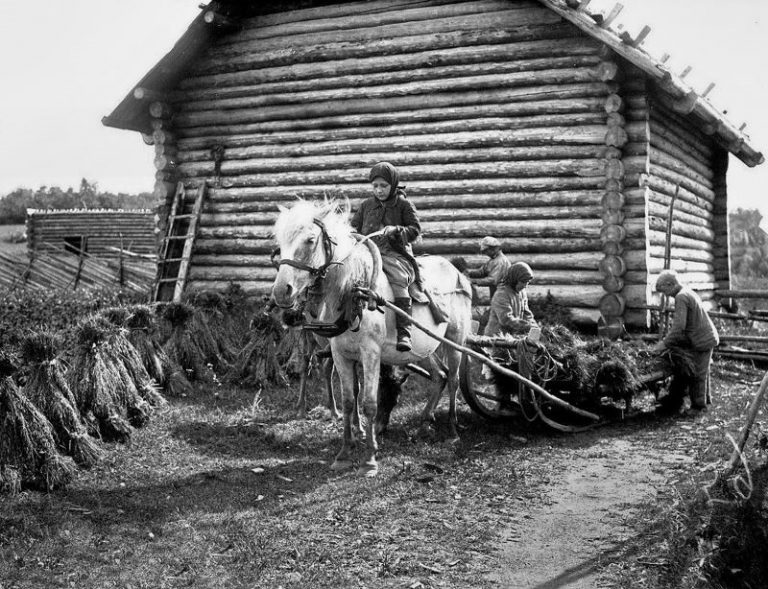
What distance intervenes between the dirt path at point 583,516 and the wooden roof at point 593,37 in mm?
Result: 6693

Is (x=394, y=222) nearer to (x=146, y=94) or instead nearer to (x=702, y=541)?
(x=702, y=541)

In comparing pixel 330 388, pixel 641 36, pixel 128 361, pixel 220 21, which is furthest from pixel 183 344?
pixel 641 36

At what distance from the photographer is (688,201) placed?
53.1 feet

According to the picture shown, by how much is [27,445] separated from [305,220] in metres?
3.00

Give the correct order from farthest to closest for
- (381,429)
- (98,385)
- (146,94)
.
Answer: (146,94) → (381,429) → (98,385)

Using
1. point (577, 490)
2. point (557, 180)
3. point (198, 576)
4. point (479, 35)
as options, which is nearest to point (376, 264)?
point (577, 490)

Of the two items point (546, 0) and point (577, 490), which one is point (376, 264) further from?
point (546, 0)

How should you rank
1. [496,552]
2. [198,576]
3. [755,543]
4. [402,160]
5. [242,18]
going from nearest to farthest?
[755,543] → [198,576] → [496,552] → [402,160] → [242,18]

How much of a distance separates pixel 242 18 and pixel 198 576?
13.7m

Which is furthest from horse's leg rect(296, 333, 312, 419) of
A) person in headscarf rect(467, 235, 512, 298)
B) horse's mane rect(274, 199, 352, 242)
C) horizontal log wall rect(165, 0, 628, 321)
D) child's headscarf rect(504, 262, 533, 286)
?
horizontal log wall rect(165, 0, 628, 321)

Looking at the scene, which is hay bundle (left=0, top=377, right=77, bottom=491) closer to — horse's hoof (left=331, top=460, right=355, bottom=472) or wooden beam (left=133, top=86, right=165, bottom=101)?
horse's hoof (left=331, top=460, right=355, bottom=472)

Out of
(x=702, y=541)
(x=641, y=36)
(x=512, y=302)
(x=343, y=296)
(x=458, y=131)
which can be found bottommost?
(x=702, y=541)

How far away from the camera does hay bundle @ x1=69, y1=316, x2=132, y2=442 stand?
772 centimetres

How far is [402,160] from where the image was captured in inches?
569
